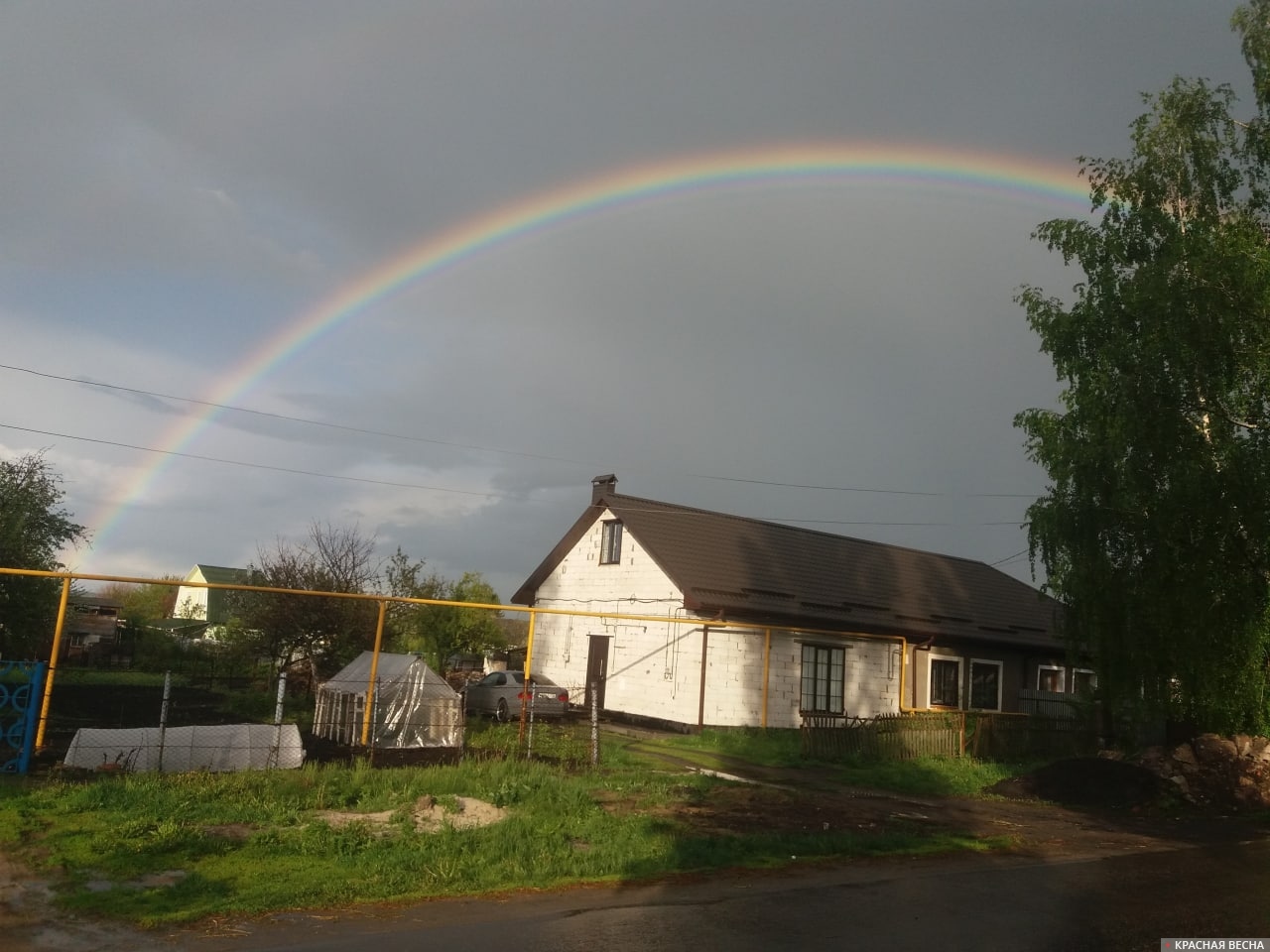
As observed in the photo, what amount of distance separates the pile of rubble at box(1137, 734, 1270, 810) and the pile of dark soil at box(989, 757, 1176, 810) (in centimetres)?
39

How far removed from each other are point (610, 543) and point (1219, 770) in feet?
55.8

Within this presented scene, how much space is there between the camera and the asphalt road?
22.4 feet

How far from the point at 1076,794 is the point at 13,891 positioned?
1470cm

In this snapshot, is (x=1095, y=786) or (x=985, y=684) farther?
(x=985, y=684)

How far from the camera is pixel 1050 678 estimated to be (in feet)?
107

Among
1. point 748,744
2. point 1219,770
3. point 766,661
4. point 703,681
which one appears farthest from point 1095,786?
point 703,681

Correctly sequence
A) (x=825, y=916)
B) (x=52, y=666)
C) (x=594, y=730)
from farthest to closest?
(x=594, y=730)
(x=52, y=666)
(x=825, y=916)

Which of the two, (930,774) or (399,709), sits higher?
(399,709)

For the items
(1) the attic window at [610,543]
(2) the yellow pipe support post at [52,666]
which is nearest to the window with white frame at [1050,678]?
(1) the attic window at [610,543]

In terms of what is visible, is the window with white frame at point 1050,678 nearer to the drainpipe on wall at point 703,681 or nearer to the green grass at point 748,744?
the green grass at point 748,744

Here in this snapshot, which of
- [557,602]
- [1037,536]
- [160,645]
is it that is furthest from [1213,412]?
[160,645]

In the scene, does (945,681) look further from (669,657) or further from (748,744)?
(748,744)

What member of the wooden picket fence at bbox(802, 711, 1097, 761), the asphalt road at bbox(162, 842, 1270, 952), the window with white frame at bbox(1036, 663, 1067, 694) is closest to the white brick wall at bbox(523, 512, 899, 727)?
the wooden picket fence at bbox(802, 711, 1097, 761)

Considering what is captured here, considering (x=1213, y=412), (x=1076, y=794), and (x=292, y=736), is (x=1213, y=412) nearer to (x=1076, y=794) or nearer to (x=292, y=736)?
(x=1076, y=794)
